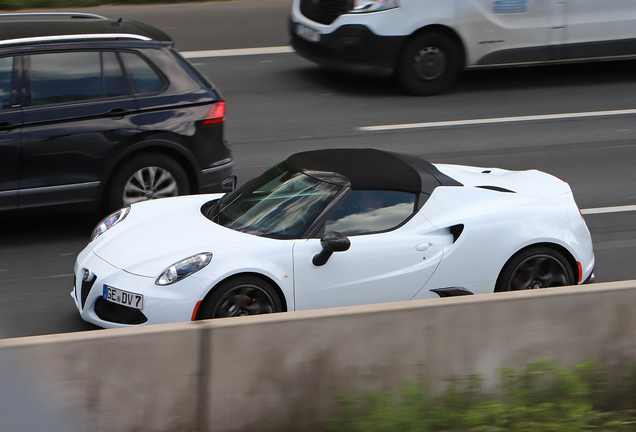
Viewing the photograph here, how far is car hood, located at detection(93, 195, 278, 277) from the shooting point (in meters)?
5.36

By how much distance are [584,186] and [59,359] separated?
6378mm

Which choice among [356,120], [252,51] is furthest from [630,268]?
[252,51]

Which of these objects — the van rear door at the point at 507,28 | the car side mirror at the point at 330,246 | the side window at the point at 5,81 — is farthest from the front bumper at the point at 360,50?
the car side mirror at the point at 330,246

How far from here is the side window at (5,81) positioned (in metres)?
6.96

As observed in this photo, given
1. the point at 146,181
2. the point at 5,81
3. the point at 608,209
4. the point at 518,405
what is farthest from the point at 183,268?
the point at 608,209

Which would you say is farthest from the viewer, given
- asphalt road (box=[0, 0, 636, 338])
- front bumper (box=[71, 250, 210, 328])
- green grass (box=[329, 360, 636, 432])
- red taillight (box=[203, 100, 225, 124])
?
red taillight (box=[203, 100, 225, 124])

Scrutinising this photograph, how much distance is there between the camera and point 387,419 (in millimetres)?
3875

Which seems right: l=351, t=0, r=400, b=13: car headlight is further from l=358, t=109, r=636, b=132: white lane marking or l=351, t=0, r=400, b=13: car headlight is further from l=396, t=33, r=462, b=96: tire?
l=358, t=109, r=636, b=132: white lane marking

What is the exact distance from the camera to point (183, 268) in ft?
17.3

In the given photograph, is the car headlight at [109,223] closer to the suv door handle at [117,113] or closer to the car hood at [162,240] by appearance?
the car hood at [162,240]

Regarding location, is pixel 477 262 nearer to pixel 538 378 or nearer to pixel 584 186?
pixel 538 378

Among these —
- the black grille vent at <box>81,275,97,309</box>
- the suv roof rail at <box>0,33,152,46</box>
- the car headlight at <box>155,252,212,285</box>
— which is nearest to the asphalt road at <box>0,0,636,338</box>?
the black grille vent at <box>81,275,97,309</box>

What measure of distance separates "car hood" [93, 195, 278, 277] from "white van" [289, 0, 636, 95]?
5532 millimetres

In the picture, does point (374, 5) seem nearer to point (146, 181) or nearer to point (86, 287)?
point (146, 181)
